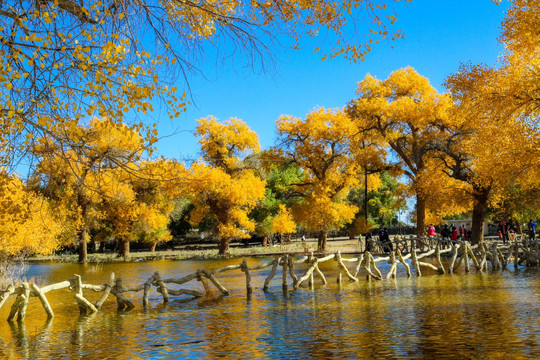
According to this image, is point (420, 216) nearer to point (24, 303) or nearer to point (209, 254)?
point (209, 254)

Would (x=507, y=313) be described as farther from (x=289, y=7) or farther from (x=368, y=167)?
(x=368, y=167)

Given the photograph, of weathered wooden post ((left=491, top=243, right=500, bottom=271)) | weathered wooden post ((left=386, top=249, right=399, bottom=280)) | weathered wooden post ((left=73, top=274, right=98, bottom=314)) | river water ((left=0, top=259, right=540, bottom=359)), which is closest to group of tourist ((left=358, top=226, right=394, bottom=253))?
weathered wooden post ((left=491, top=243, right=500, bottom=271))

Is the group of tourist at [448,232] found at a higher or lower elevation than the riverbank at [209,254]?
higher

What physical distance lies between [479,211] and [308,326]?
22849mm

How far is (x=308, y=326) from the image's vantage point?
10281mm

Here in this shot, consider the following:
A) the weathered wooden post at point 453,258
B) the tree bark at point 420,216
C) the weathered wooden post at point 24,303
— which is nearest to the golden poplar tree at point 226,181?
the tree bark at point 420,216

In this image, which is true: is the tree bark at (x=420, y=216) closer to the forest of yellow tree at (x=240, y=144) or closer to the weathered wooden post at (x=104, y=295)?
the forest of yellow tree at (x=240, y=144)

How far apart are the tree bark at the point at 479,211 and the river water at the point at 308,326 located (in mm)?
13717

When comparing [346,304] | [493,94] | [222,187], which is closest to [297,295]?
[346,304]

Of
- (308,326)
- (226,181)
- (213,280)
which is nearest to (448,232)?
(226,181)

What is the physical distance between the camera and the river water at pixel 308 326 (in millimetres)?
8148

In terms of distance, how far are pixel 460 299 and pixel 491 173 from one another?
1342 cm

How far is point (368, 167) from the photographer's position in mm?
37875

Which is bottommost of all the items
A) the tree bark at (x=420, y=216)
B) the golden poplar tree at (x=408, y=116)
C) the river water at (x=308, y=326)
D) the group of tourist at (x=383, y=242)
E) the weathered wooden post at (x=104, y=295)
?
the river water at (x=308, y=326)
